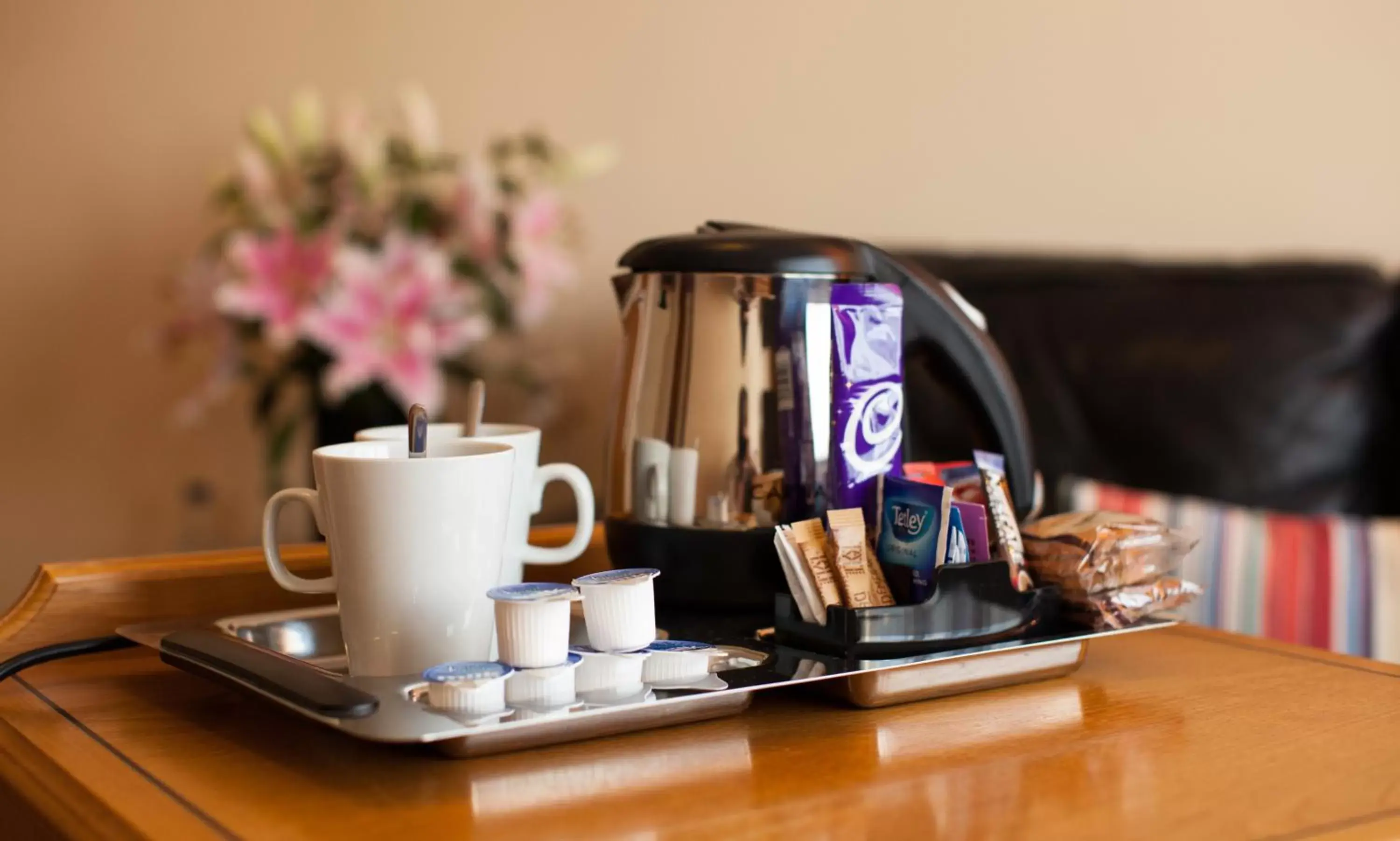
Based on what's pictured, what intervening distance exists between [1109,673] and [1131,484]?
0.98 meters

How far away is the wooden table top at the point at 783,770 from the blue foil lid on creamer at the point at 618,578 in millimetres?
73

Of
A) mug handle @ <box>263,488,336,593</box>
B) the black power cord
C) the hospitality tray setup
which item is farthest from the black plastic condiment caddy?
the black power cord

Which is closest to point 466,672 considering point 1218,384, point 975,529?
point 975,529

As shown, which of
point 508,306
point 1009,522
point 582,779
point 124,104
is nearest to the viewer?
point 582,779

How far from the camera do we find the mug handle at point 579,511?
74cm

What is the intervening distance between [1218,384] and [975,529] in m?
1.06

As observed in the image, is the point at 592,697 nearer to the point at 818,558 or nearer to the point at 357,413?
the point at 818,558

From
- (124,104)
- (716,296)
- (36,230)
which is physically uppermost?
(124,104)

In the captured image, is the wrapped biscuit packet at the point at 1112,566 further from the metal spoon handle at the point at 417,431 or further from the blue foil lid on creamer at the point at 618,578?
the metal spoon handle at the point at 417,431

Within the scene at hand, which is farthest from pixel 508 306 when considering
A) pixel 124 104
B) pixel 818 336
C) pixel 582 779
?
pixel 582 779

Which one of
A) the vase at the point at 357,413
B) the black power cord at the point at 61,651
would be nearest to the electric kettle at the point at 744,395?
the black power cord at the point at 61,651

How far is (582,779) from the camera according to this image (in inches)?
21.7

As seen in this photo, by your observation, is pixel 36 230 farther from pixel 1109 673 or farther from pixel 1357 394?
pixel 1357 394

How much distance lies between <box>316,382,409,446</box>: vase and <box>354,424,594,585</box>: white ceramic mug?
77cm
